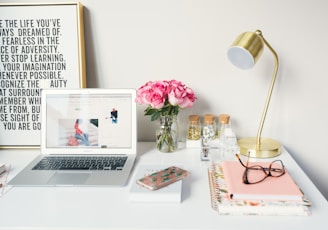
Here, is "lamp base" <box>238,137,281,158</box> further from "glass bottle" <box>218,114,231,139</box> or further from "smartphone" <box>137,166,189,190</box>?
"smartphone" <box>137,166,189,190</box>

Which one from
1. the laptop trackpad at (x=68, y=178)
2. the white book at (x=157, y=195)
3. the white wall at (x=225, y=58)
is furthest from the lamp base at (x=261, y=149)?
the laptop trackpad at (x=68, y=178)

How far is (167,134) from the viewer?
3.84ft

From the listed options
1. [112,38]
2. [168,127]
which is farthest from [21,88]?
[168,127]

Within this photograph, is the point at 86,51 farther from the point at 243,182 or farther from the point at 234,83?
the point at 243,182

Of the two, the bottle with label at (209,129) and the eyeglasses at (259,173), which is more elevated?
the bottle with label at (209,129)

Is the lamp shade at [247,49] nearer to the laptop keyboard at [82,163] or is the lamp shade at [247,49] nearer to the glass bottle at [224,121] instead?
the glass bottle at [224,121]

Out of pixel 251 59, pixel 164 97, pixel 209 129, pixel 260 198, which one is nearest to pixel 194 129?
pixel 209 129

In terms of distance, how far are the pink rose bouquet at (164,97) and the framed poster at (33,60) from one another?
0.29 metres

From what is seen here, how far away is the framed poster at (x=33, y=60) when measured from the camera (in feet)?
3.94

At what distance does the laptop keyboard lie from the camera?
1023 millimetres

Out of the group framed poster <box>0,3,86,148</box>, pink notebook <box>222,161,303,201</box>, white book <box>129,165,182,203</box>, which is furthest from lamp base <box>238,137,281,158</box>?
framed poster <box>0,3,86,148</box>

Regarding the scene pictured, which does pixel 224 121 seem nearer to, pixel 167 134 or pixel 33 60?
pixel 167 134

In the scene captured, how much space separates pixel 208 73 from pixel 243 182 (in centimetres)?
53

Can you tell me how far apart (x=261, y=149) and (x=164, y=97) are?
39 cm
